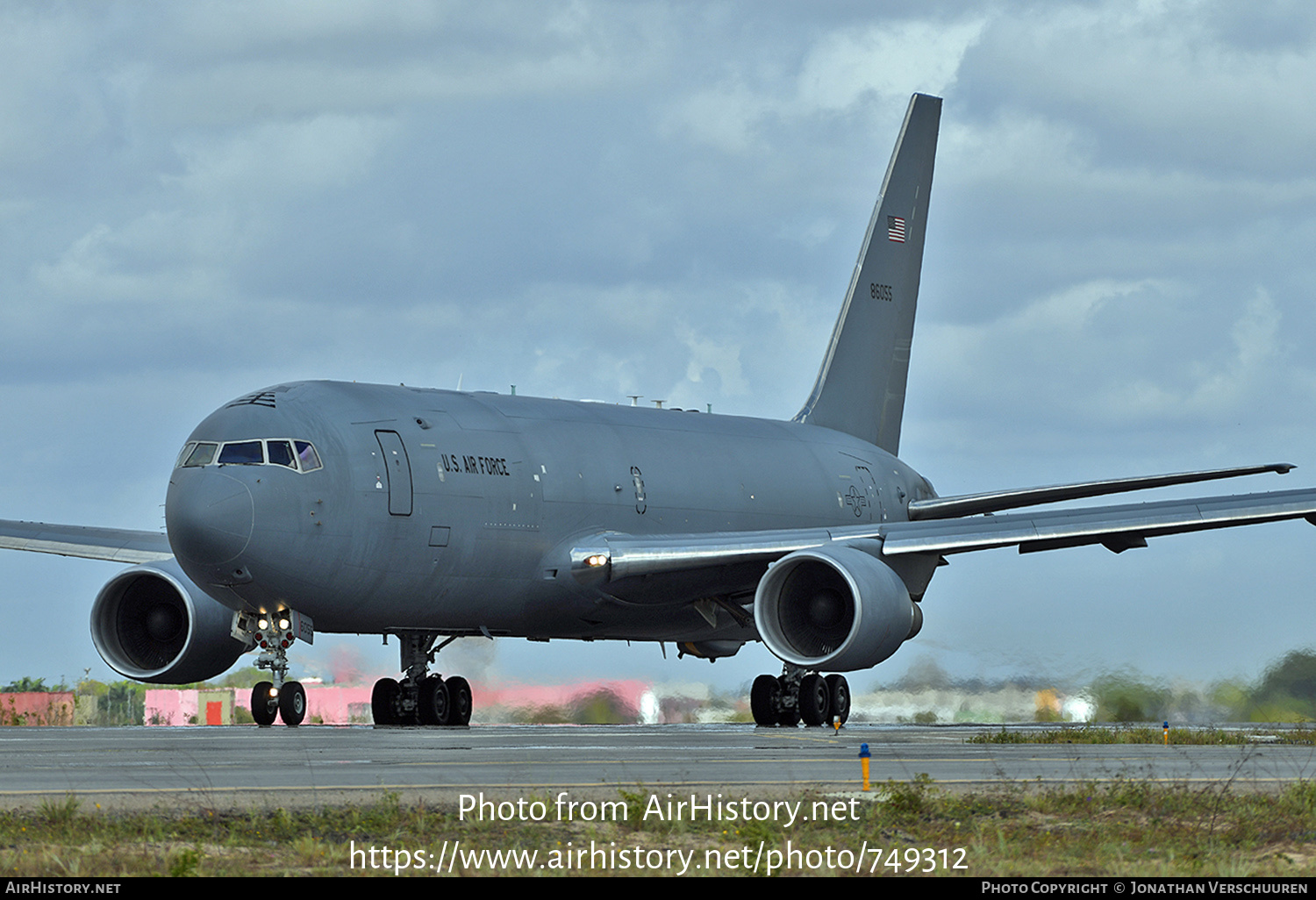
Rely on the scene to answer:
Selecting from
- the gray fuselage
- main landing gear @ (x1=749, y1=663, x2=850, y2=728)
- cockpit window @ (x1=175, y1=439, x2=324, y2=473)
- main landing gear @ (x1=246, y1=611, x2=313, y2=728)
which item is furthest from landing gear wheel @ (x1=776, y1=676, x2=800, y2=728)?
cockpit window @ (x1=175, y1=439, x2=324, y2=473)

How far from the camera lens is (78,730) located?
1003 inches

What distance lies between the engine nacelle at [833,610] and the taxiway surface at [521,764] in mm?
1132

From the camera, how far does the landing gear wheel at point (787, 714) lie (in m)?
27.6

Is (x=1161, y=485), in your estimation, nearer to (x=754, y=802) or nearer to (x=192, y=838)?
(x=754, y=802)

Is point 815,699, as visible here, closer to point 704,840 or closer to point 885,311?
point 885,311

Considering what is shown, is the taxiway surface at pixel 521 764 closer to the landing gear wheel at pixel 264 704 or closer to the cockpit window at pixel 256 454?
the landing gear wheel at pixel 264 704

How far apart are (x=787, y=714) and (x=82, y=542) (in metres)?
10.8

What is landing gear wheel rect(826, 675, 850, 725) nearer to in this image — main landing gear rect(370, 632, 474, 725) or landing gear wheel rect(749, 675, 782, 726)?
landing gear wheel rect(749, 675, 782, 726)

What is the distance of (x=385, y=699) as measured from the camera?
26.5 metres

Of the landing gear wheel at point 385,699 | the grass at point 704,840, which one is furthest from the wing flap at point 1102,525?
the grass at point 704,840

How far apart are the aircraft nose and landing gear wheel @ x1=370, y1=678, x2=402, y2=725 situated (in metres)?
5.13

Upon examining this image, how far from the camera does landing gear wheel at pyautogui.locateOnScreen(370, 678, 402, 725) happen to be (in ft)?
86.7

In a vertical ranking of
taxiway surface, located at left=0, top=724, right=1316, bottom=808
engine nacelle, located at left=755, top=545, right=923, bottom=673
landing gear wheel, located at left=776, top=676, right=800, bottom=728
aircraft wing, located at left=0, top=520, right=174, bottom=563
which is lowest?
taxiway surface, located at left=0, top=724, right=1316, bottom=808

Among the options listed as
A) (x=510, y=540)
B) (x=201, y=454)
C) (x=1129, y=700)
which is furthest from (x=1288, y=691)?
(x=201, y=454)
